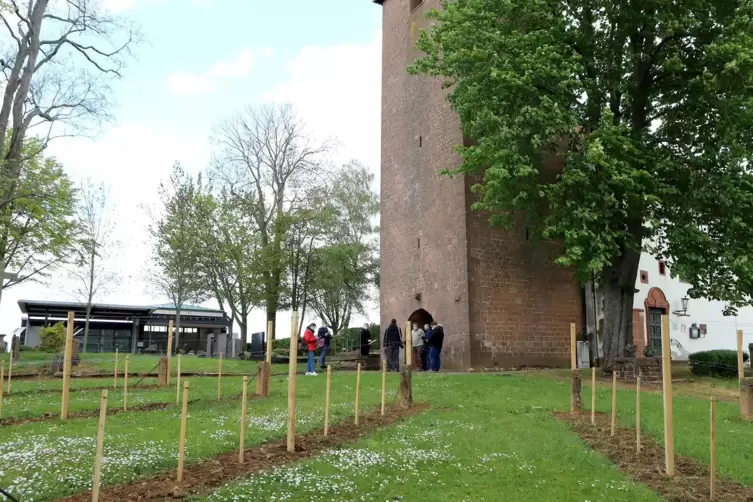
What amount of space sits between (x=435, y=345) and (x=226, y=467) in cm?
1511

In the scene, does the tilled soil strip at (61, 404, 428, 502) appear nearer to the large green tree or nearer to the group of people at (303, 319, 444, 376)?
the large green tree

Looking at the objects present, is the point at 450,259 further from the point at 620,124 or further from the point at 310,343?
the point at 620,124

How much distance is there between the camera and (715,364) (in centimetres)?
2088

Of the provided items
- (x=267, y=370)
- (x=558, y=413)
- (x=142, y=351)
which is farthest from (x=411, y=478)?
(x=142, y=351)

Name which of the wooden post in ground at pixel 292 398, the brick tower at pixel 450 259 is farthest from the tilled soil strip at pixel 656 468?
the brick tower at pixel 450 259

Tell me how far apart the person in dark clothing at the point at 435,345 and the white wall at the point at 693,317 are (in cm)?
1242

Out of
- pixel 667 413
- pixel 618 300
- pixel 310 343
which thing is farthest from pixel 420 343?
pixel 667 413

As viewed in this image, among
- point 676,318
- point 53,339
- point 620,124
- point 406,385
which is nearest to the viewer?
point 406,385

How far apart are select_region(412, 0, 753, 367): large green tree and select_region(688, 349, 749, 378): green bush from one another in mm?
3018

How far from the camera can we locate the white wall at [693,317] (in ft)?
102

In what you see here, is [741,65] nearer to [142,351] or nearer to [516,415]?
[516,415]

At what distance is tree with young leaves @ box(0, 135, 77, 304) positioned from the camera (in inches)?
1111

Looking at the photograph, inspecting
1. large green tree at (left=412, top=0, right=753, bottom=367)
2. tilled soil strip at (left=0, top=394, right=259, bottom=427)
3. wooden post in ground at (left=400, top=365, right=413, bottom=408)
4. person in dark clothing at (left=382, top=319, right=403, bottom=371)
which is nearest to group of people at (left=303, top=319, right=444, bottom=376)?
person in dark clothing at (left=382, top=319, right=403, bottom=371)

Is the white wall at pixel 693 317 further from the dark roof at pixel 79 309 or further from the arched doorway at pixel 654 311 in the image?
the dark roof at pixel 79 309
